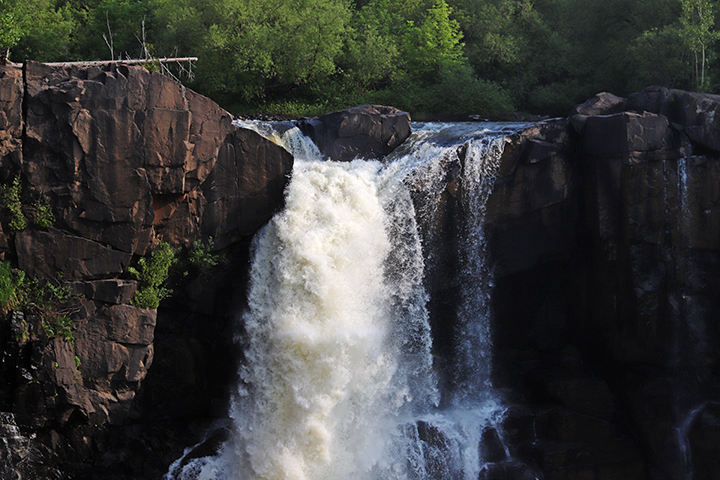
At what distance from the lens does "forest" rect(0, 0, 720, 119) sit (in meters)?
22.2

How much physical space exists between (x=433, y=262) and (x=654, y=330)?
210 inches

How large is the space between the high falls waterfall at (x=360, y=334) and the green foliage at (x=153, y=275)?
185cm

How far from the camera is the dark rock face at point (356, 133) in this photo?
1566 cm

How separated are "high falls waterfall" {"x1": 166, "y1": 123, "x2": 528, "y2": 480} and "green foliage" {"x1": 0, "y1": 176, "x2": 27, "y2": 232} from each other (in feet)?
15.4

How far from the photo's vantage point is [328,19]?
77.3 feet

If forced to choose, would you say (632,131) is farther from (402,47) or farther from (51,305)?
(402,47)

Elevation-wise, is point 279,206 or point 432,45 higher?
point 432,45

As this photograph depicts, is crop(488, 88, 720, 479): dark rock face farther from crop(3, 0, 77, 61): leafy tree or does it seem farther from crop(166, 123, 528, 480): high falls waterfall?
crop(3, 0, 77, 61): leafy tree

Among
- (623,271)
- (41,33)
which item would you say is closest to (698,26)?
(623,271)

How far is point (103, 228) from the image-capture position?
42.3ft

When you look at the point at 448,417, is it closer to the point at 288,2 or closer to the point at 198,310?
the point at 198,310

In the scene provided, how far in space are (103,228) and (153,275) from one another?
1414mm

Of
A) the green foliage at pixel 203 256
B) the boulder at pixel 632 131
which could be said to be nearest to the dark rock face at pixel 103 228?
the green foliage at pixel 203 256

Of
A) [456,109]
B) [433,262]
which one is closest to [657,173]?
[433,262]
